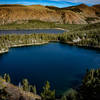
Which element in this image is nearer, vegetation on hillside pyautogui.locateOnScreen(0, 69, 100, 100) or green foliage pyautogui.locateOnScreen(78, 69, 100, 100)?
vegetation on hillside pyautogui.locateOnScreen(0, 69, 100, 100)

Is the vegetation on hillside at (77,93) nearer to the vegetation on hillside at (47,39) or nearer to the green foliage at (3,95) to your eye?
the green foliage at (3,95)

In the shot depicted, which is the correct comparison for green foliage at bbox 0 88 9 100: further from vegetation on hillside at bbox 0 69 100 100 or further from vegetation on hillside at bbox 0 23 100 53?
vegetation on hillside at bbox 0 23 100 53

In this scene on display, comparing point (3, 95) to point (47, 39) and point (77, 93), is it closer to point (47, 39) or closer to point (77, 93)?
point (77, 93)

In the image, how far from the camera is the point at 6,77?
43531mm

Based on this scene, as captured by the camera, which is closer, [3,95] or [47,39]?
[3,95]

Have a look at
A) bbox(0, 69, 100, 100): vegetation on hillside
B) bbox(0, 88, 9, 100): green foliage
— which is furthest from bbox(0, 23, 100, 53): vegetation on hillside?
bbox(0, 88, 9, 100): green foliage

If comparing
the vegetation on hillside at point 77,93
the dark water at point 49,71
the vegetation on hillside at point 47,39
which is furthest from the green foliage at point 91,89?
the vegetation on hillside at point 47,39

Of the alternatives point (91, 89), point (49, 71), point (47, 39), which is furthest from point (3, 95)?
point (47, 39)

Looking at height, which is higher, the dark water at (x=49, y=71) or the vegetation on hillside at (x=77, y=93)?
the vegetation on hillside at (x=77, y=93)

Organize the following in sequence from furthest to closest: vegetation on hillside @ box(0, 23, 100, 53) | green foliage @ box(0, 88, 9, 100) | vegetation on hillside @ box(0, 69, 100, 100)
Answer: vegetation on hillside @ box(0, 23, 100, 53) → vegetation on hillside @ box(0, 69, 100, 100) → green foliage @ box(0, 88, 9, 100)

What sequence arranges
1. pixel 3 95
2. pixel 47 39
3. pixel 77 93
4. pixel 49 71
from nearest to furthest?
1. pixel 3 95
2. pixel 77 93
3. pixel 49 71
4. pixel 47 39

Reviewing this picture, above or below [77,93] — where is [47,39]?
above

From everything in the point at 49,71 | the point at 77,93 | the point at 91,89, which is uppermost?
the point at 77,93

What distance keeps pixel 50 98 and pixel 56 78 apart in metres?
17.9
